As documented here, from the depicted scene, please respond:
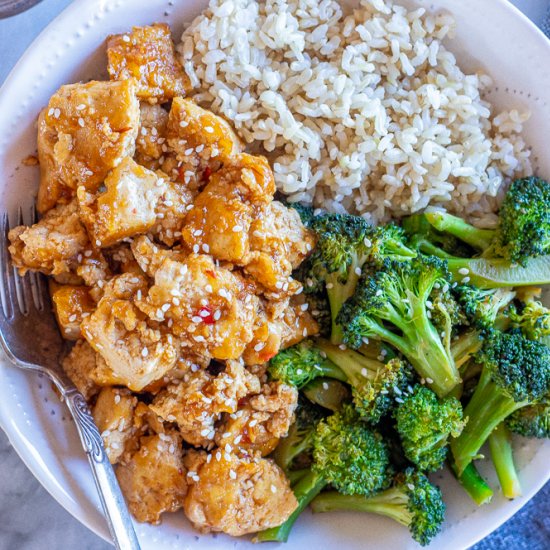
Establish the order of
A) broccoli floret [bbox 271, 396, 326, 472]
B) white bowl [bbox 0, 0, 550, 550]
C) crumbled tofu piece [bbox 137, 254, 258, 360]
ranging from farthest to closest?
broccoli floret [bbox 271, 396, 326, 472]
white bowl [bbox 0, 0, 550, 550]
crumbled tofu piece [bbox 137, 254, 258, 360]

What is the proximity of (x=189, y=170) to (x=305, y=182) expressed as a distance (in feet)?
1.49

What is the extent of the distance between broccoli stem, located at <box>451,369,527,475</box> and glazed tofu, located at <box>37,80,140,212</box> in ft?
5.29

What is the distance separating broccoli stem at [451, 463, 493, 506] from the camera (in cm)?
272

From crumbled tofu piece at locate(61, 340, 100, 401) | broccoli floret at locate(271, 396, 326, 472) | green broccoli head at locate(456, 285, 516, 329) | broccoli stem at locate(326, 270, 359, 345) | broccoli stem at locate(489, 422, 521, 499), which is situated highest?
green broccoli head at locate(456, 285, 516, 329)

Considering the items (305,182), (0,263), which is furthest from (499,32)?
(0,263)

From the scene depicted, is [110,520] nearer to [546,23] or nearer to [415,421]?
[415,421]

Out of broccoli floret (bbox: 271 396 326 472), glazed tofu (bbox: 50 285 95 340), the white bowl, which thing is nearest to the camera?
glazed tofu (bbox: 50 285 95 340)

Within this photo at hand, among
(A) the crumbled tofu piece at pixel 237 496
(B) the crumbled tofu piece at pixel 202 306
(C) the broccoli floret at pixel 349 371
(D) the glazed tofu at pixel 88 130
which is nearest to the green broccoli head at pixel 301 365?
(C) the broccoli floret at pixel 349 371

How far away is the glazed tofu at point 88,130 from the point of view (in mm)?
2461

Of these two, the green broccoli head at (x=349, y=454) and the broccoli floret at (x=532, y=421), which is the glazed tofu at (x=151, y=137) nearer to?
the green broccoli head at (x=349, y=454)

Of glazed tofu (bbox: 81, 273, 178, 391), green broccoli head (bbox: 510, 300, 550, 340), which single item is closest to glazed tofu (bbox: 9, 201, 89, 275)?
glazed tofu (bbox: 81, 273, 178, 391)

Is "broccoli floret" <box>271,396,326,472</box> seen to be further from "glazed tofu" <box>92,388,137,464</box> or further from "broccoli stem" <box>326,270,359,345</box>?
"glazed tofu" <box>92,388,137,464</box>

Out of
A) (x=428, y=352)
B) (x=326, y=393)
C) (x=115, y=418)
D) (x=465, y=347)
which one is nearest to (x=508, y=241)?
(x=465, y=347)

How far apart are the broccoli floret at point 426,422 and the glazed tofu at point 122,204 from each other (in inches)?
45.7
